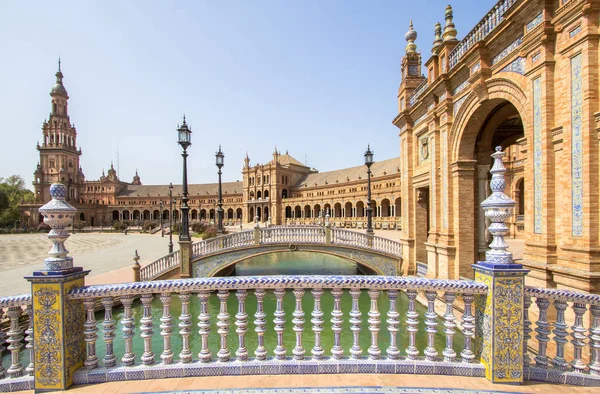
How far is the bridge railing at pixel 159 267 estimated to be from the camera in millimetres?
13547

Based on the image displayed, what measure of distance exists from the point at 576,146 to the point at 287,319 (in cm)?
961

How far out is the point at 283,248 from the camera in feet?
51.6

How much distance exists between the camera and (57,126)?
7719 cm

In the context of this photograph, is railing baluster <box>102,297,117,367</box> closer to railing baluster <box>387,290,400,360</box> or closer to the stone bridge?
railing baluster <box>387,290,400,360</box>

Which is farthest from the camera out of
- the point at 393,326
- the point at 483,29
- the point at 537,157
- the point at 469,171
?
the point at 469,171

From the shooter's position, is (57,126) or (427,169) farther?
(57,126)

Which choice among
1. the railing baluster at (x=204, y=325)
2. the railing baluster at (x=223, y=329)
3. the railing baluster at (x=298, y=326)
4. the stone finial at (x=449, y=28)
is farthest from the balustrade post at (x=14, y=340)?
the stone finial at (x=449, y=28)

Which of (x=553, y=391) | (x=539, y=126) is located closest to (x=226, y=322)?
(x=553, y=391)

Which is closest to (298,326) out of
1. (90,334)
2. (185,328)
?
(185,328)

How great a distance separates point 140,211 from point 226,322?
90835mm

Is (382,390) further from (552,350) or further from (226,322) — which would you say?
(552,350)

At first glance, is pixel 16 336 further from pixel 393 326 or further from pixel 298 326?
pixel 393 326

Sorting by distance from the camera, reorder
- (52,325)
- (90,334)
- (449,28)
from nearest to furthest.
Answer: (52,325), (90,334), (449,28)

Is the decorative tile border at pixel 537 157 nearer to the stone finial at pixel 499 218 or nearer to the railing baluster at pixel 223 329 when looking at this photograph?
the stone finial at pixel 499 218
